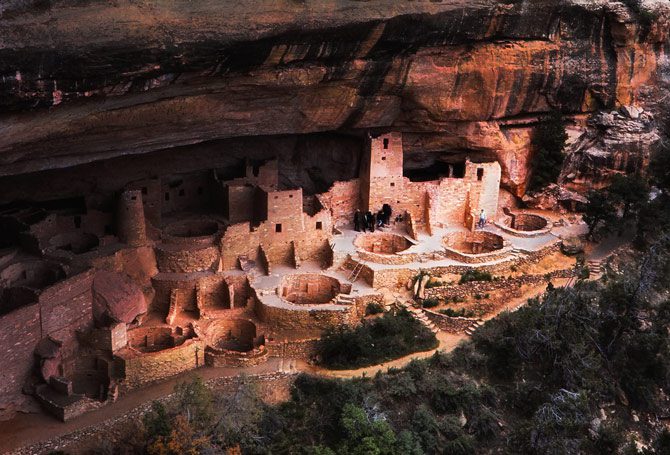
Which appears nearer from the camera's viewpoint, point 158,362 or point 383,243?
point 158,362

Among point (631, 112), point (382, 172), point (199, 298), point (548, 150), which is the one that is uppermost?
point (631, 112)

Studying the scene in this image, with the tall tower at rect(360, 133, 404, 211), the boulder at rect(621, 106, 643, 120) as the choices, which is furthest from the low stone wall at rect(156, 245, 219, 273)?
the boulder at rect(621, 106, 643, 120)

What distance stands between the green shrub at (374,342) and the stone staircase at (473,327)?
2.83 feet

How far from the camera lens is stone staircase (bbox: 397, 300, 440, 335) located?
1828cm

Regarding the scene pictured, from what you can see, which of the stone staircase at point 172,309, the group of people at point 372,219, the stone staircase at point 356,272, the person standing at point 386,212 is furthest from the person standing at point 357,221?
the stone staircase at point 172,309

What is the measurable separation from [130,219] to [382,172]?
606 cm

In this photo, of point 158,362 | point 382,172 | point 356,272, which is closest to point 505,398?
point 356,272

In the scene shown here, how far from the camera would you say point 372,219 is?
20.8 metres

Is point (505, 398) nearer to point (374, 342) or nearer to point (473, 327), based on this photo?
point (473, 327)

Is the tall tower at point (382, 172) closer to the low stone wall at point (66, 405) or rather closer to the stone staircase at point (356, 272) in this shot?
the stone staircase at point (356, 272)

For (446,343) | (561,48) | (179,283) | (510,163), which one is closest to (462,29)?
(561,48)

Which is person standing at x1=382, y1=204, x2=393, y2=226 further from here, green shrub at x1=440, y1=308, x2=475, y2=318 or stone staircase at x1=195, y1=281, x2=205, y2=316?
stone staircase at x1=195, y1=281, x2=205, y2=316

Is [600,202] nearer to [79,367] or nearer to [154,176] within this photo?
[154,176]

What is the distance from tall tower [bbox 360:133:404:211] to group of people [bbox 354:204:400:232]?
0.18m
